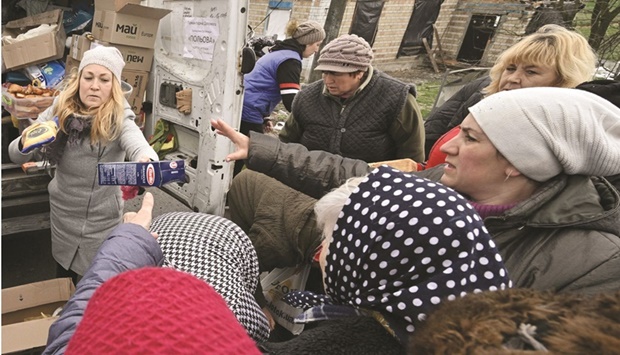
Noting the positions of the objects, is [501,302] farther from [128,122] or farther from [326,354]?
[128,122]

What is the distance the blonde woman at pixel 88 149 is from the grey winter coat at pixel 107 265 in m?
1.14

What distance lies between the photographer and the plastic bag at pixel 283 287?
2293mm

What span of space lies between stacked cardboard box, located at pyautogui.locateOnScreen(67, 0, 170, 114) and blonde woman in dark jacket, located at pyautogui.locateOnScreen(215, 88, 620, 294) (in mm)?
2778

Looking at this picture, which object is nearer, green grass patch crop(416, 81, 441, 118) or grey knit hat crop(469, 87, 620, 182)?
grey knit hat crop(469, 87, 620, 182)

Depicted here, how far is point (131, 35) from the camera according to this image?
11.0ft

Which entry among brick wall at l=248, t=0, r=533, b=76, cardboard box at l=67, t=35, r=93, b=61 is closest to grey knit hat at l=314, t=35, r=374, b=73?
cardboard box at l=67, t=35, r=93, b=61

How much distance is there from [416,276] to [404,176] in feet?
0.77

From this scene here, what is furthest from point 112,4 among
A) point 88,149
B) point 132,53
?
point 88,149

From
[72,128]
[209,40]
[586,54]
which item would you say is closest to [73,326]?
[72,128]

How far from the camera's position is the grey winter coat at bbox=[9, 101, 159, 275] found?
249cm

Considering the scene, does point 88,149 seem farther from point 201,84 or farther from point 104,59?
point 201,84

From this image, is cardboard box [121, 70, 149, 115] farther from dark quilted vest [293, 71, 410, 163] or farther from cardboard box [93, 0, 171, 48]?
dark quilted vest [293, 71, 410, 163]

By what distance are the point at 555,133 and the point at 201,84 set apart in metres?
2.25

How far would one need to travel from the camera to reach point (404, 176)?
101 cm
